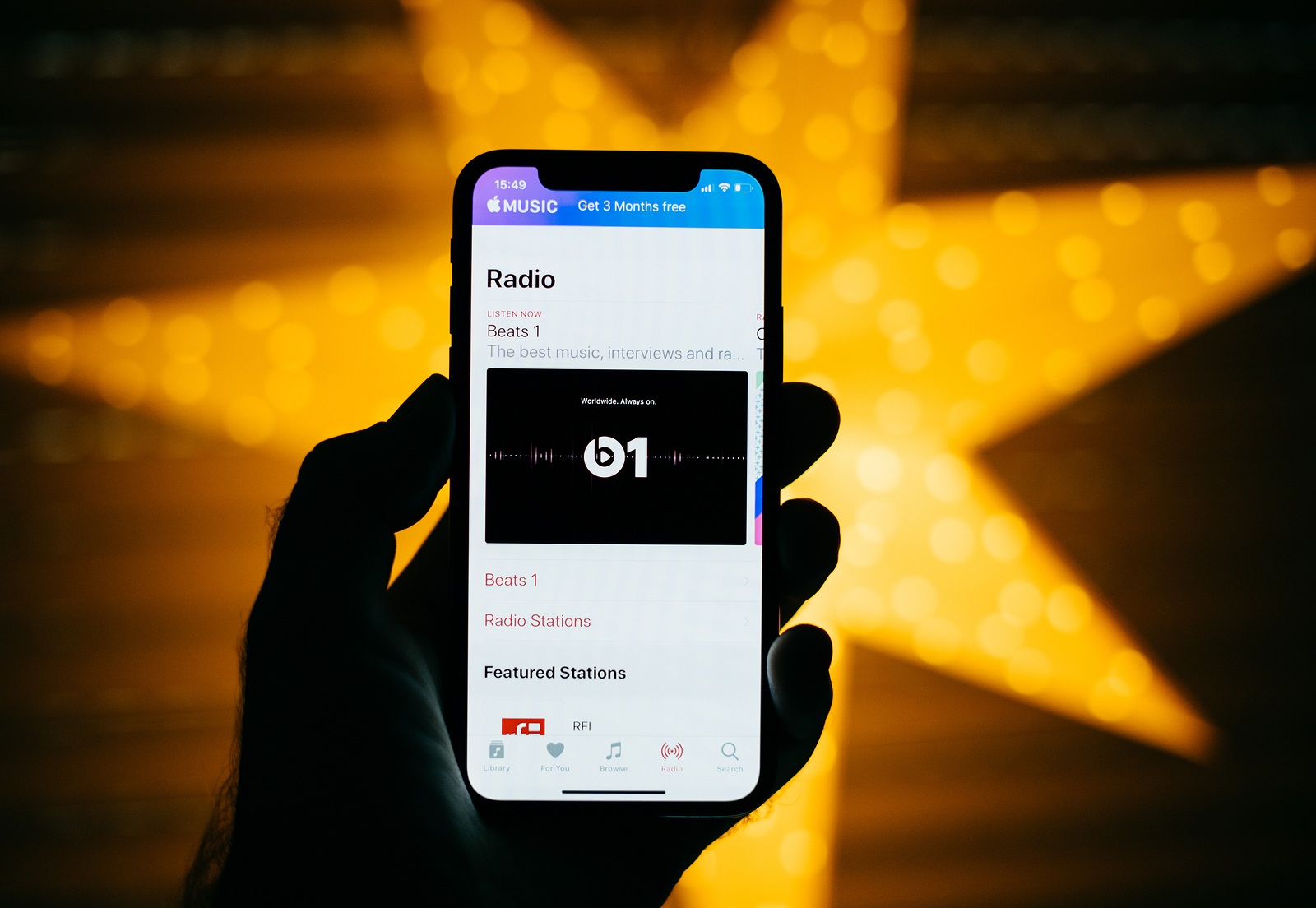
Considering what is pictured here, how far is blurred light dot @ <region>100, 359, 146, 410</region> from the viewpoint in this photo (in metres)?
1.11

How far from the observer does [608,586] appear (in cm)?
64

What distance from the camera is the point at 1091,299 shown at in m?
1.22

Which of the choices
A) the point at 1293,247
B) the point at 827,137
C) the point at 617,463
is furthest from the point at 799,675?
the point at 1293,247

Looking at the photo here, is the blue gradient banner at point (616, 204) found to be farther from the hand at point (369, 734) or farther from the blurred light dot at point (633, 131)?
the blurred light dot at point (633, 131)

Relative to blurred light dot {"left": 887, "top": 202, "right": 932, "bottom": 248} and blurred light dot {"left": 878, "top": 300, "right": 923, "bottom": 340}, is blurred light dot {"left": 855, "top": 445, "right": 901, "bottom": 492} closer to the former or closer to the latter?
blurred light dot {"left": 878, "top": 300, "right": 923, "bottom": 340}

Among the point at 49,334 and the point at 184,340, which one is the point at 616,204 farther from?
the point at 49,334

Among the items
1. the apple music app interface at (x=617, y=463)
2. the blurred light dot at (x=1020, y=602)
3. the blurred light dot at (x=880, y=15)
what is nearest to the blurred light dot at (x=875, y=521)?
the blurred light dot at (x=1020, y=602)

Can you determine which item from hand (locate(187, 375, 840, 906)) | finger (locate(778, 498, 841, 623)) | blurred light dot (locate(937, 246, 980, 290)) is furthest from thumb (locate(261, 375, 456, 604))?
blurred light dot (locate(937, 246, 980, 290))

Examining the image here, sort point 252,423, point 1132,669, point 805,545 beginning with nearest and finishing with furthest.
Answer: point 805,545 → point 252,423 → point 1132,669

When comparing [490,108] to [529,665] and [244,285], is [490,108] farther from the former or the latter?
[529,665]

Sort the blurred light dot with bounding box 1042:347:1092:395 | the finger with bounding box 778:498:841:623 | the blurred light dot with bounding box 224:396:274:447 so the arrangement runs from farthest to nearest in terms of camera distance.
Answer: the blurred light dot with bounding box 1042:347:1092:395 → the blurred light dot with bounding box 224:396:274:447 → the finger with bounding box 778:498:841:623

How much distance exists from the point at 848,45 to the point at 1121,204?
552 mm

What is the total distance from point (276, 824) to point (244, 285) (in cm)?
84

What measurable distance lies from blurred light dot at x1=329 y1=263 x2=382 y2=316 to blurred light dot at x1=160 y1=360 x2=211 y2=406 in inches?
9.1
